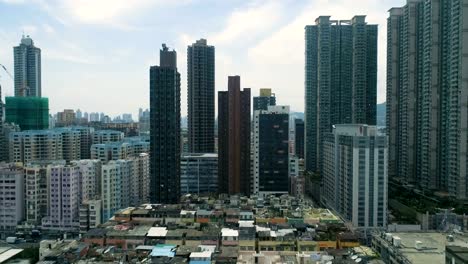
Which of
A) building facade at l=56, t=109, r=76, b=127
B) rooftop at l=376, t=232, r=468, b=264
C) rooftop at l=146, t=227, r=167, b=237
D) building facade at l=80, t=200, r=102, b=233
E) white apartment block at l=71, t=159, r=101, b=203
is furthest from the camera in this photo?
building facade at l=56, t=109, r=76, b=127

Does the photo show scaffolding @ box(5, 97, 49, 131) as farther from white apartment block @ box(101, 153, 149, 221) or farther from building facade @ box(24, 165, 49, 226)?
building facade @ box(24, 165, 49, 226)

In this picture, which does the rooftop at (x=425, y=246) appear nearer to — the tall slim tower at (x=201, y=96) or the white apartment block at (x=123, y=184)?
the white apartment block at (x=123, y=184)

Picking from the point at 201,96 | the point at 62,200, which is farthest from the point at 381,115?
the point at 62,200

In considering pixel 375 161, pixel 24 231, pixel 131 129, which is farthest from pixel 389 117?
pixel 131 129

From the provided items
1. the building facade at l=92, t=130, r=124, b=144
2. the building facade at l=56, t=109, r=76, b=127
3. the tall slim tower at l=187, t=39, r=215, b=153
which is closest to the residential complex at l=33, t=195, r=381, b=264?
the tall slim tower at l=187, t=39, r=215, b=153

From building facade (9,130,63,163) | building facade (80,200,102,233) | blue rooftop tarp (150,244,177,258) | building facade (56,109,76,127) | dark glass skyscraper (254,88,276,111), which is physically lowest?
building facade (80,200,102,233)

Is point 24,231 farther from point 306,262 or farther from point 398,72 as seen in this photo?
point 398,72

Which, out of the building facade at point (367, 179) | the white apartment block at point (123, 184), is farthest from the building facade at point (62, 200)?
the building facade at point (367, 179)
